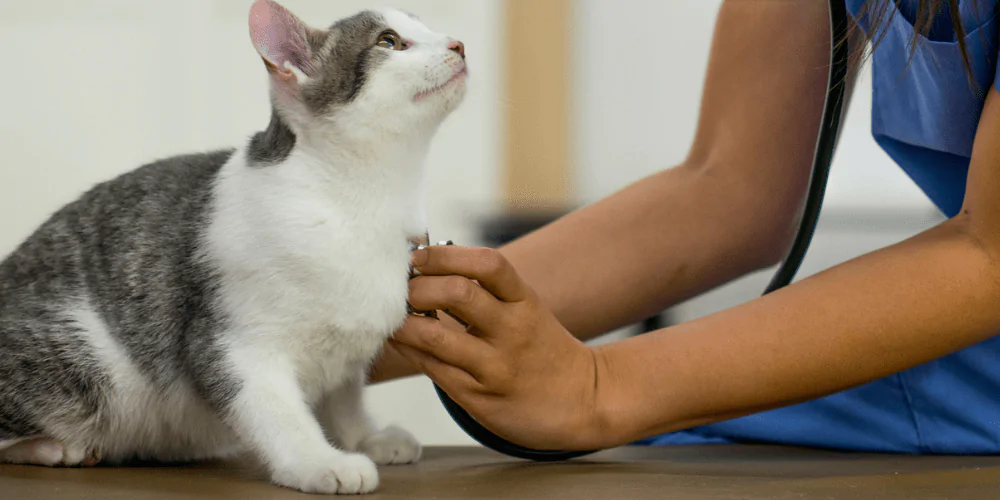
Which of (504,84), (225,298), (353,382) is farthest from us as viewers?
(504,84)

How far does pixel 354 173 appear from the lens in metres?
0.74

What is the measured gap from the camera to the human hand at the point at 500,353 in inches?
26.9

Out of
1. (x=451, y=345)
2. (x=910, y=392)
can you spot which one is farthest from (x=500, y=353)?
(x=910, y=392)

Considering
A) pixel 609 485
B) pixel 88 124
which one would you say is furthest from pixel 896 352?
pixel 88 124

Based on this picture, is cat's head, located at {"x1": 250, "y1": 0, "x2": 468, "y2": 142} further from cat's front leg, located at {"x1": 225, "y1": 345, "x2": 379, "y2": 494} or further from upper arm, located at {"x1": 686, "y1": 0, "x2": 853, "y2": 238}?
upper arm, located at {"x1": 686, "y1": 0, "x2": 853, "y2": 238}

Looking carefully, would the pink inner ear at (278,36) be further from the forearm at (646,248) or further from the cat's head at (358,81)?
the forearm at (646,248)

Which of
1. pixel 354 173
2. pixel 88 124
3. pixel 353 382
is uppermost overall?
pixel 354 173

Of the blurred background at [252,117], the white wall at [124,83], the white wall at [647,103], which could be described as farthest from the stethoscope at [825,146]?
the white wall at [647,103]

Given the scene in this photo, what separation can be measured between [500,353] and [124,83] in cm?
186

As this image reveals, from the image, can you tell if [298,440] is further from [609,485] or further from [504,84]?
[504,84]

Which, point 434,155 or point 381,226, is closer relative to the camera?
point 381,226

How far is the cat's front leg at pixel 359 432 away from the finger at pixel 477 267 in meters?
0.19

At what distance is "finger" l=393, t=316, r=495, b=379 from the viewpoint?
2.26 feet

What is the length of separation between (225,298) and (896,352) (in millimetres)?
538
